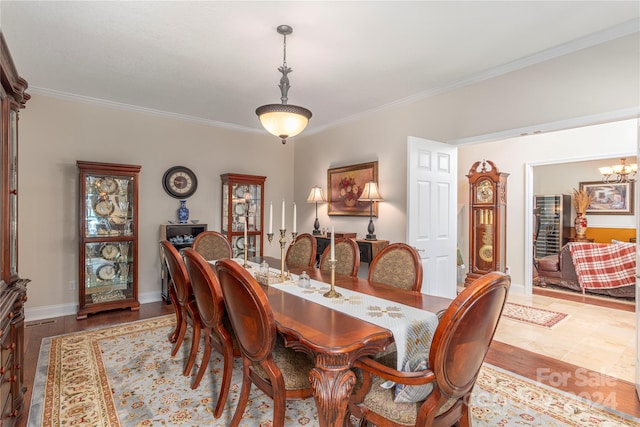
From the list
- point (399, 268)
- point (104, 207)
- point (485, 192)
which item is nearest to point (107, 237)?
point (104, 207)

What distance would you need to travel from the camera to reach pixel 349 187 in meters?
4.68

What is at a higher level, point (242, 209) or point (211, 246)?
point (242, 209)

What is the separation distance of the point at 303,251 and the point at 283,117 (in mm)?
1456

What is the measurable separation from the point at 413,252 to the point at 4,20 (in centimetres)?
326

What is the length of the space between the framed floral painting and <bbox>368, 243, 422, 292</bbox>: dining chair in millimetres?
1829

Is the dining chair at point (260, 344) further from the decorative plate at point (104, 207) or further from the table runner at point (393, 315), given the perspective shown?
the decorative plate at point (104, 207)

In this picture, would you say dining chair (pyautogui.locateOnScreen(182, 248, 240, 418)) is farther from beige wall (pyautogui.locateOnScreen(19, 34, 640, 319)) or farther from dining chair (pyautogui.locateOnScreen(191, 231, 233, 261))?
beige wall (pyautogui.locateOnScreen(19, 34, 640, 319))

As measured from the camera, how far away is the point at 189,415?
204 centimetres

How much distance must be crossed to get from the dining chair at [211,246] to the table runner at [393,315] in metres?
1.67

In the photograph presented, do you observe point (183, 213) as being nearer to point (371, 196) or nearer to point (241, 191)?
point (241, 191)

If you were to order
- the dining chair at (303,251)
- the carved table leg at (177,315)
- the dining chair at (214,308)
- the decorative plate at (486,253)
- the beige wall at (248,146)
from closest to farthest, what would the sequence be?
1. the dining chair at (214,308)
2. the beige wall at (248,146)
3. the carved table leg at (177,315)
4. the dining chair at (303,251)
5. the decorative plate at (486,253)

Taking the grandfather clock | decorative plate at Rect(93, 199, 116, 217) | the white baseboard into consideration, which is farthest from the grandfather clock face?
the white baseboard

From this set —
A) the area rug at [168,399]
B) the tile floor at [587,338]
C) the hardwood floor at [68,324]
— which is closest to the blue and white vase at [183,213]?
the hardwood floor at [68,324]

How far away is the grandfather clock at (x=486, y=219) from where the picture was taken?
5.09 m
